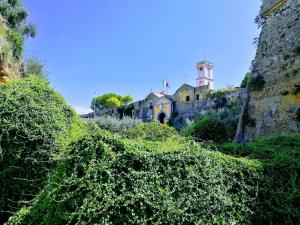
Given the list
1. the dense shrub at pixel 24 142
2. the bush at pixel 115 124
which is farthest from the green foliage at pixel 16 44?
the bush at pixel 115 124

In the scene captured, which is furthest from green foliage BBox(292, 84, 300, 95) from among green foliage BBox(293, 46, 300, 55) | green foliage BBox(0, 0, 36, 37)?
green foliage BBox(0, 0, 36, 37)

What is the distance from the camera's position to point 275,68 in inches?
480

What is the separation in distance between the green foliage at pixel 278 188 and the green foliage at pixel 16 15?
15.9 m

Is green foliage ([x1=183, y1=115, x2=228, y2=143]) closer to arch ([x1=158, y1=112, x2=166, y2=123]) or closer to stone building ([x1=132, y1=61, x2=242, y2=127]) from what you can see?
stone building ([x1=132, y1=61, x2=242, y2=127])

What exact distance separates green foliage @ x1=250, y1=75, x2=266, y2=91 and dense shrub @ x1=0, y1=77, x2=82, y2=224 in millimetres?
8171

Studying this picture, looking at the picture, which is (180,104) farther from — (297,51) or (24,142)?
(24,142)

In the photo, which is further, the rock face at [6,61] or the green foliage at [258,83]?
the green foliage at [258,83]

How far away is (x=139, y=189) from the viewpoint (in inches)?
172

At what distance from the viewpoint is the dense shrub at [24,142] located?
21.7ft

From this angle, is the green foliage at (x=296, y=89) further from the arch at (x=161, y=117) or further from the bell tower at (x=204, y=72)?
the bell tower at (x=204, y=72)

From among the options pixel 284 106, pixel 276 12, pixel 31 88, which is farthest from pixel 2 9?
pixel 284 106

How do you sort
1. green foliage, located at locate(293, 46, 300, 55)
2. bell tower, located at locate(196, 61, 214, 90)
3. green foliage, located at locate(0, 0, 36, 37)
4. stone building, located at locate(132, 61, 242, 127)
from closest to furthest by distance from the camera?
green foliage, located at locate(293, 46, 300, 55), green foliage, located at locate(0, 0, 36, 37), stone building, located at locate(132, 61, 242, 127), bell tower, located at locate(196, 61, 214, 90)

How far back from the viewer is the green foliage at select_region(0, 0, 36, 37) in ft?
59.5

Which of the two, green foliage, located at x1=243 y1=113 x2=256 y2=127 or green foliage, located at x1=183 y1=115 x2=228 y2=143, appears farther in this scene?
green foliage, located at x1=183 y1=115 x2=228 y2=143
